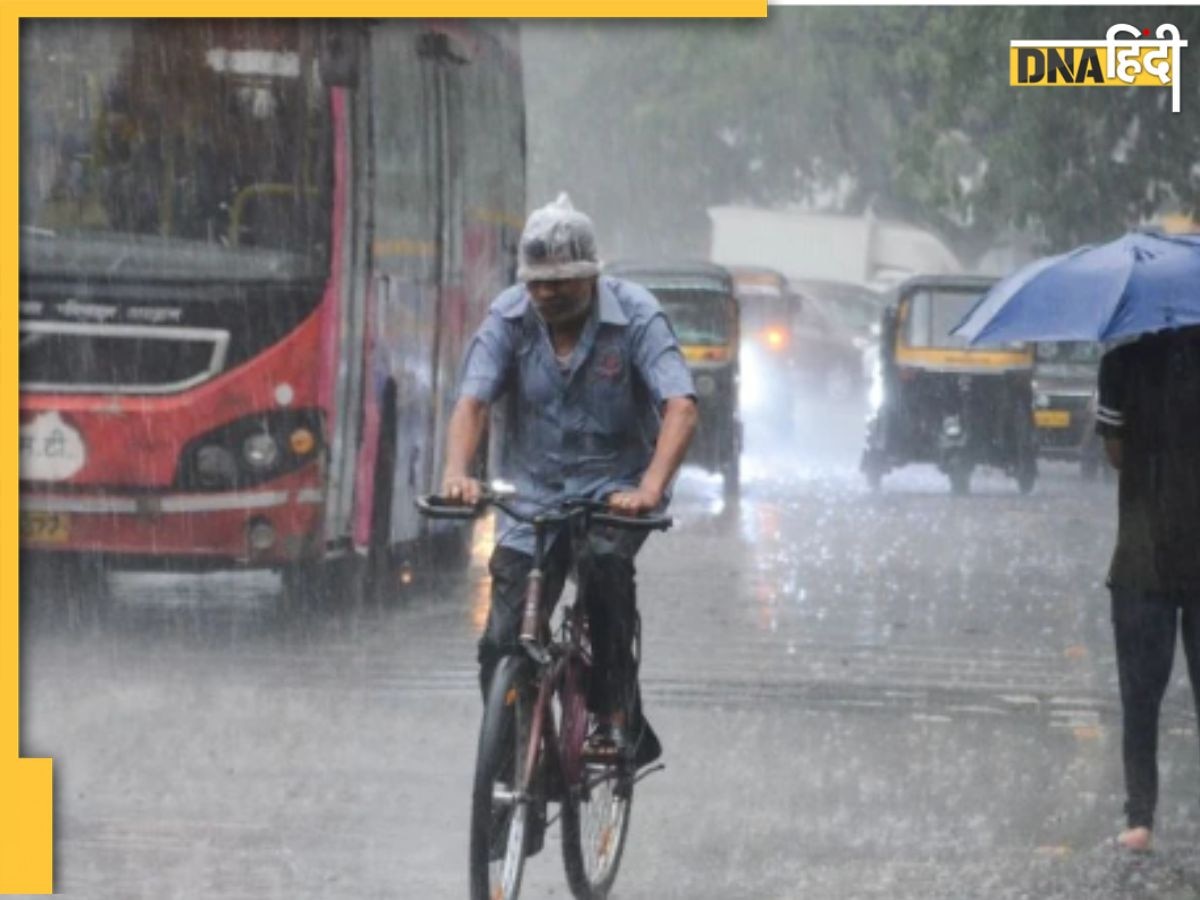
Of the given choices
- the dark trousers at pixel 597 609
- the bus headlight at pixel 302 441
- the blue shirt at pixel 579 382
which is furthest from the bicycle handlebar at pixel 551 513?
the bus headlight at pixel 302 441

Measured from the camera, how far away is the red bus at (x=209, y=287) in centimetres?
1450

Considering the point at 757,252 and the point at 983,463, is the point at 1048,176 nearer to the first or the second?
the point at 983,463

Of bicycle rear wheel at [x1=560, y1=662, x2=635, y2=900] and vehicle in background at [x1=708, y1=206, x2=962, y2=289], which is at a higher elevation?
vehicle in background at [x1=708, y1=206, x2=962, y2=289]

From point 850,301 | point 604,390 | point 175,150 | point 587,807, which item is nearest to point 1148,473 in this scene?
point 604,390

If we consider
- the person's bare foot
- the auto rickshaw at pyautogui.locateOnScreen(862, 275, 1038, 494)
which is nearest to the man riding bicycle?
the person's bare foot

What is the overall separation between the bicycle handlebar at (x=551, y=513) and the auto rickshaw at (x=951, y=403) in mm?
21215

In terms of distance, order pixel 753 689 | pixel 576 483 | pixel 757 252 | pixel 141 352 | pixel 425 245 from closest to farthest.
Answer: pixel 576 483 → pixel 753 689 → pixel 141 352 → pixel 425 245 → pixel 757 252

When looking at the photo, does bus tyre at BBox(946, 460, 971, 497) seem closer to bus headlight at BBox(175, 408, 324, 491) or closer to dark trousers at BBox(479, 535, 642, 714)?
bus headlight at BBox(175, 408, 324, 491)

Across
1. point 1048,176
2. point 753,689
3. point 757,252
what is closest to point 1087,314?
point 753,689

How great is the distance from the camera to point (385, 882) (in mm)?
8719

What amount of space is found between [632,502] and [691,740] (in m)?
4.17

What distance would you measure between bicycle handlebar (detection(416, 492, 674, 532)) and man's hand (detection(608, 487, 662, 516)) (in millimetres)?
14

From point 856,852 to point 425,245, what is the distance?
25.3 ft

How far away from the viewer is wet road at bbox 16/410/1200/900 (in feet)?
29.6
